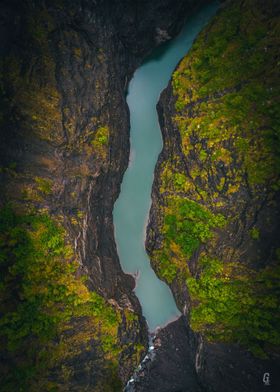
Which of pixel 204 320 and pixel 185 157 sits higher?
pixel 185 157

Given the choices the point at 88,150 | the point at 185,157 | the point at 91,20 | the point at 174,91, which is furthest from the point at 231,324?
the point at 91,20

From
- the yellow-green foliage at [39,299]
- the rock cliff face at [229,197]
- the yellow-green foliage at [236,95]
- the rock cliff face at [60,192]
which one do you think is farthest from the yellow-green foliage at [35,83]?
the yellow-green foliage at [236,95]

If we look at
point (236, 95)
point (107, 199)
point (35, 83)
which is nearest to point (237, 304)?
point (107, 199)

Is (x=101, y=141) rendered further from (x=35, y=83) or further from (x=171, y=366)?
(x=171, y=366)

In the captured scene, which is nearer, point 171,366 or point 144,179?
point 171,366

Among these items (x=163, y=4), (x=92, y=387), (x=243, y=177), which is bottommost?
(x=92, y=387)

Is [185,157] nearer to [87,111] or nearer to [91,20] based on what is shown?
[87,111]
